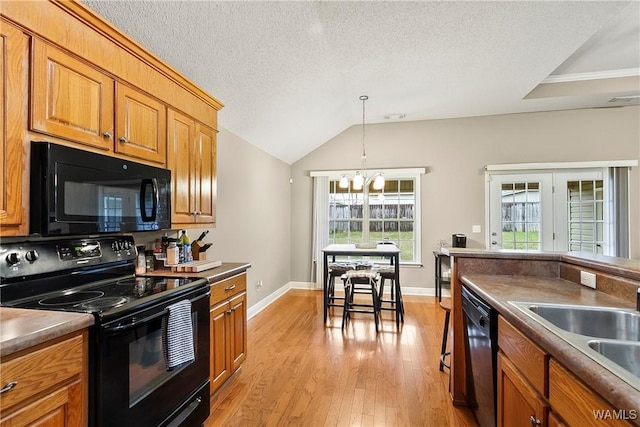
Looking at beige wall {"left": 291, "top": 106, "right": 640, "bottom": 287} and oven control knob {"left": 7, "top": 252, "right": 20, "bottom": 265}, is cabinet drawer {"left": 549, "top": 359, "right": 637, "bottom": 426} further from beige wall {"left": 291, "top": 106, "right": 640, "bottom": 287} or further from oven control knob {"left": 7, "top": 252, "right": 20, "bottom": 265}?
beige wall {"left": 291, "top": 106, "right": 640, "bottom": 287}

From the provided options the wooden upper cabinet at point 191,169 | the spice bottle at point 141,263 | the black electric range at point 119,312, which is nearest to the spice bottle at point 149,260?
the spice bottle at point 141,263

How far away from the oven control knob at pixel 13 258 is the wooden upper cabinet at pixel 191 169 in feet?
2.66


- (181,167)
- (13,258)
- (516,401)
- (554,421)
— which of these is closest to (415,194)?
(181,167)

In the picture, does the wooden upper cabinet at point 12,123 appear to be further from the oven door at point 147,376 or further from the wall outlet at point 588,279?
the wall outlet at point 588,279

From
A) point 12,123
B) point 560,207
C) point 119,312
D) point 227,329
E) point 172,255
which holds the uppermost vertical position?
point 12,123

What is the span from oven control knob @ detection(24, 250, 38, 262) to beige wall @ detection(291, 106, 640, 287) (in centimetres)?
417

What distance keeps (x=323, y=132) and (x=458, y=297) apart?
3440 mm

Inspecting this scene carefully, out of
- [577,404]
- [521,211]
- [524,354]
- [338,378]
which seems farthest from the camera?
[521,211]

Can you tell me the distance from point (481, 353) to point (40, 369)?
6.24ft

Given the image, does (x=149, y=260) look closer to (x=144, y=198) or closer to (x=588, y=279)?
(x=144, y=198)

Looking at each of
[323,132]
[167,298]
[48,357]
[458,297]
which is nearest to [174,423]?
[167,298]

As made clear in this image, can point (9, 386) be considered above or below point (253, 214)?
below

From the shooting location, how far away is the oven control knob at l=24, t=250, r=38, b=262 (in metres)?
1.34

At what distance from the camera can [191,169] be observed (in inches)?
87.8
